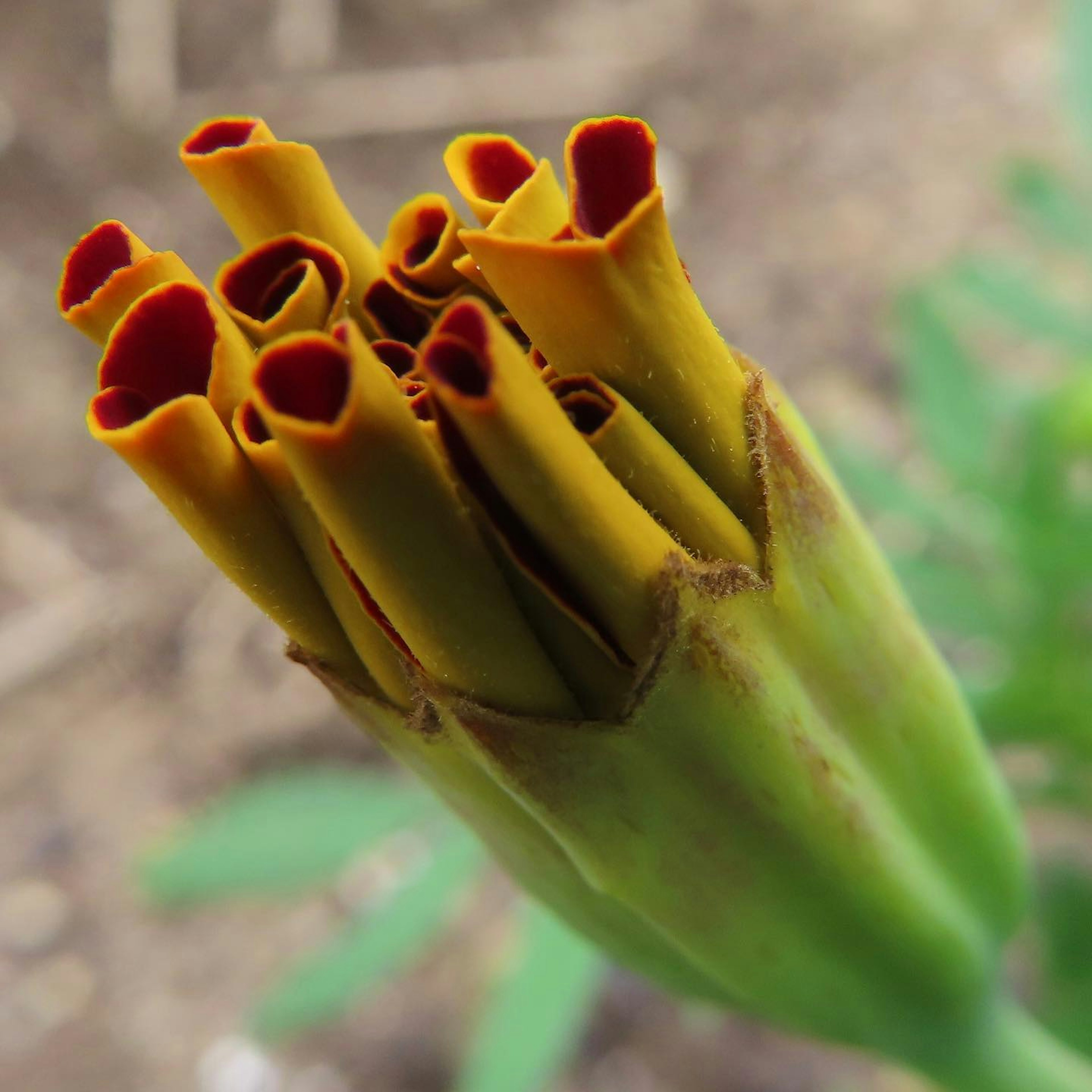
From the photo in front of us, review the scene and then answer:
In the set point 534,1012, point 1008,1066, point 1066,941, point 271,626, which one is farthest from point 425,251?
point 271,626

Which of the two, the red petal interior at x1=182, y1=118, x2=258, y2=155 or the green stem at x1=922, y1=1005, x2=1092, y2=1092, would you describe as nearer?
the red petal interior at x1=182, y1=118, x2=258, y2=155

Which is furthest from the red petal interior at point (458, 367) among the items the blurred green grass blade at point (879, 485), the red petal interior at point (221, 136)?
the blurred green grass blade at point (879, 485)

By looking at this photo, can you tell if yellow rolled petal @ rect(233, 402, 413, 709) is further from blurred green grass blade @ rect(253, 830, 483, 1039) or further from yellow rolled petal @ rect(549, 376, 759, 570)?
blurred green grass blade @ rect(253, 830, 483, 1039)

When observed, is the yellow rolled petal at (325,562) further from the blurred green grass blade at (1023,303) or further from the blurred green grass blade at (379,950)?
the blurred green grass blade at (1023,303)

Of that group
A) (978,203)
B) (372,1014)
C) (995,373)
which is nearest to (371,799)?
(372,1014)

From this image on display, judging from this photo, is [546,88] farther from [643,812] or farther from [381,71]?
[643,812]

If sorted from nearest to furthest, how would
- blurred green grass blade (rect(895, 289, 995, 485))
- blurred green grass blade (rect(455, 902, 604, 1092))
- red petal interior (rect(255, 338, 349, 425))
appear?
1. red petal interior (rect(255, 338, 349, 425))
2. blurred green grass blade (rect(455, 902, 604, 1092))
3. blurred green grass blade (rect(895, 289, 995, 485))

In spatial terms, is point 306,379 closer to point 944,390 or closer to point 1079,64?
point 944,390

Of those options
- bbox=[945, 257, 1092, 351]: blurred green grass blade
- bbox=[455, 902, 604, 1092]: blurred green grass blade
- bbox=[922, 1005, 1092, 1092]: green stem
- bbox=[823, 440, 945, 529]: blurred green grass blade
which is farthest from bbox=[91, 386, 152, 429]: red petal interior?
bbox=[945, 257, 1092, 351]: blurred green grass blade
